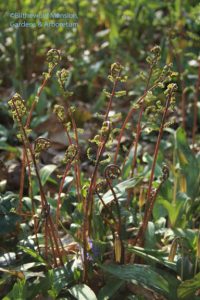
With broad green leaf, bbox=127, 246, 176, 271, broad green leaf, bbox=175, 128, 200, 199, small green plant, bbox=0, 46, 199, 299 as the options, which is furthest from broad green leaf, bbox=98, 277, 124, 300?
broad green leaf, bbox=175, 128, 200, 199

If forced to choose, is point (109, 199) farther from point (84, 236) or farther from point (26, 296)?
point (26, 296)

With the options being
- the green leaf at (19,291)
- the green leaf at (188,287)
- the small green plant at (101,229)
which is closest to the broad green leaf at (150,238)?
the small green plant at (101,229)

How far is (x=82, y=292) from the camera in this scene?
1.93 meters

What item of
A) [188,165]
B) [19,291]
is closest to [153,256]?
[19,291]

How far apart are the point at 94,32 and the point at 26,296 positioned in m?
3.12

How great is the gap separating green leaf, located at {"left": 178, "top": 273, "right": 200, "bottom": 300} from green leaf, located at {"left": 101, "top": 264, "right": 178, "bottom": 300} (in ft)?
0.13

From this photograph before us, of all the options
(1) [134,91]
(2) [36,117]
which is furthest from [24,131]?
(1) [134,91]

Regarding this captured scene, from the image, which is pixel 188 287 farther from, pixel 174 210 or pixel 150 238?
pixel 174 210

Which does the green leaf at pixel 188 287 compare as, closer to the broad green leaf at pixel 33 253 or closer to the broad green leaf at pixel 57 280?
the broad green leaf at pixel 57 280

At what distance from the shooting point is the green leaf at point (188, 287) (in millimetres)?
1867

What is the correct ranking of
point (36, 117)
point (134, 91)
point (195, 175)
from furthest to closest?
point (134, 91) → point (36, 117) → point (195, 175)

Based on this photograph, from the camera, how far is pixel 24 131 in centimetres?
187

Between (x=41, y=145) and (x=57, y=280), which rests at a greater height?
(x=41, y=145)

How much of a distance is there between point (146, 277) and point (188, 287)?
0.14 metres
